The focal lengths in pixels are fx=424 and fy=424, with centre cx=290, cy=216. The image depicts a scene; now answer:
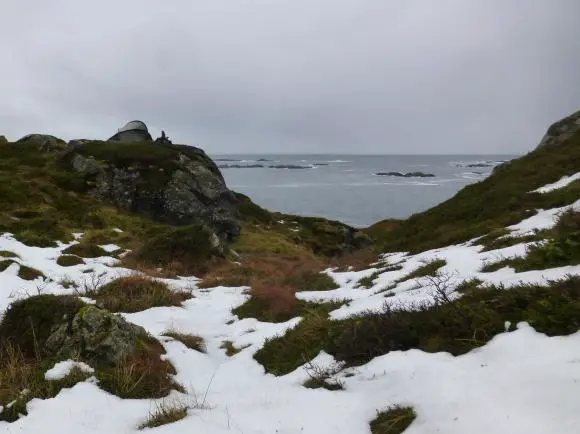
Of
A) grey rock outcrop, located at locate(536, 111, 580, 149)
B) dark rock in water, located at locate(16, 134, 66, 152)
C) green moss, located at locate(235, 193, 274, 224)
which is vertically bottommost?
green moss, located at locate(235, 193, 274, 224)

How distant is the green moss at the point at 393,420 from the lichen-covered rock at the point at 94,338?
410 cm

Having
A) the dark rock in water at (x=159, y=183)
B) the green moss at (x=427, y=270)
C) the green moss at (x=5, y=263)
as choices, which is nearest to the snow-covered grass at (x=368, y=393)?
the green moss at (x=427, y=270)

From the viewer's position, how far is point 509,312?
590cm

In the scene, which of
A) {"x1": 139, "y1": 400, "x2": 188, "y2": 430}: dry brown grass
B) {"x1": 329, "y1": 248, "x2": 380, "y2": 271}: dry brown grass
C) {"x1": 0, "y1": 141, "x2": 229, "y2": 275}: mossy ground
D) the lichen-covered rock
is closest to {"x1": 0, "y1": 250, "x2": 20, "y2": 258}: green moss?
{"x1": 0, "y1": 141, "x2": 229, "y2": 275}: mossy ground

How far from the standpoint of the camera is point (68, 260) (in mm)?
16547

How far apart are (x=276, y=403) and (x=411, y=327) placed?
228cm

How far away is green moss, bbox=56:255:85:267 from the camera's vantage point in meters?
16.3

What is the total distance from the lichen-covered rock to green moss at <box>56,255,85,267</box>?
10061mm

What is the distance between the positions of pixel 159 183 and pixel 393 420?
3032cm

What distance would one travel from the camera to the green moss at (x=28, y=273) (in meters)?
13.2

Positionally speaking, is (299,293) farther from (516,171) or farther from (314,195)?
(314,195)

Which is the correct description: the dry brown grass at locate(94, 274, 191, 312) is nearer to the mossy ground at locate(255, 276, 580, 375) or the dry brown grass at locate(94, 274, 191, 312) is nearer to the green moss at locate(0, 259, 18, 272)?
the green moss at locate(0, 259, 18, 272)

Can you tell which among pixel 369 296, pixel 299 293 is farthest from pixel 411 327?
pixel 299 293

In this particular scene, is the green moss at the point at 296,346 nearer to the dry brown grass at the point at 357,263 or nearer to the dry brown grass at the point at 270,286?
the dry brown grass at the point at 270,286
